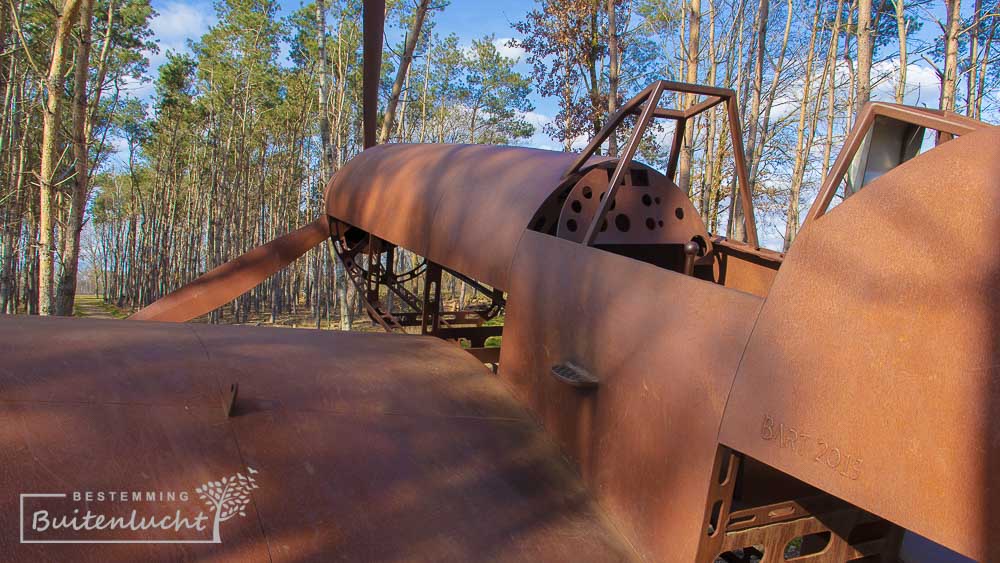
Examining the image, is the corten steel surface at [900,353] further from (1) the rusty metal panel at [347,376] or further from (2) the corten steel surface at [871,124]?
(1) the rusty metal panel at [347,376]

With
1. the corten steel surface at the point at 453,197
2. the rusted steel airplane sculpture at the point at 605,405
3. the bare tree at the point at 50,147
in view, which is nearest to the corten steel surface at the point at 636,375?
the rusted steel airplane sculpture at the point at 605,405

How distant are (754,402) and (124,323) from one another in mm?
3107

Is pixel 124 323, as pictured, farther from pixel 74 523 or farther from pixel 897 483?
pixel 897 483

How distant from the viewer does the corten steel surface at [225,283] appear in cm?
500

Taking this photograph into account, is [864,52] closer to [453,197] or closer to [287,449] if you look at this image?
[453,197]

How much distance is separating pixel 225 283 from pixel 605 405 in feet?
13.5

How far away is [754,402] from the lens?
1.81 metres

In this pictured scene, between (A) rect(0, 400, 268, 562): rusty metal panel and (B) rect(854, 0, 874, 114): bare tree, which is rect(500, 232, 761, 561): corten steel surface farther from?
(B) rect(854, 0, 874, 114): bare tree

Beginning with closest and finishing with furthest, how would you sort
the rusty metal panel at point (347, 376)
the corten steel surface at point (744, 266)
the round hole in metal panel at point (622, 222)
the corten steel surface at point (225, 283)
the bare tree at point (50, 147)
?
the rusty metal panel at point (347, 376)
the corten steel surface at point (744, 266)
the round hole in metal panel at point (622, 222)
the corten steel surface at point (225, 283)
the bare tree at point (50, 147)

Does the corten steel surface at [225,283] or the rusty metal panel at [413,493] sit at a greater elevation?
the corten steel surface at [225,283]

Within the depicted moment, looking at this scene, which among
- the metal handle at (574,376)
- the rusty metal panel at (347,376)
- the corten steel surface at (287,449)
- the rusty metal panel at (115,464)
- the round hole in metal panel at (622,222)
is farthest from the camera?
the round hole in metal panel at (622,222)

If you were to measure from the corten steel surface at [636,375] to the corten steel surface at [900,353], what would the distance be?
0.20 m

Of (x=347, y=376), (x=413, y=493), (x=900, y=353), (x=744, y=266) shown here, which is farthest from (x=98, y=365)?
(x=744, y=266)

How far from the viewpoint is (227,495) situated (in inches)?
80.1
